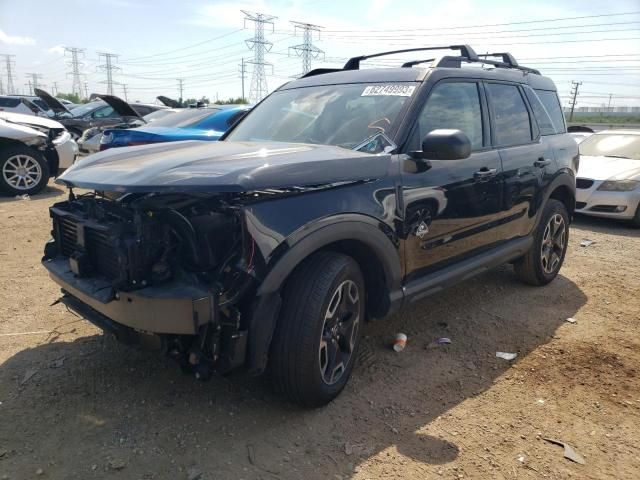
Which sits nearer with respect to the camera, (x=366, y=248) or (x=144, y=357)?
(x=366, y=248)

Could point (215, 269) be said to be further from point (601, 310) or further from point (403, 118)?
point (601, 310)

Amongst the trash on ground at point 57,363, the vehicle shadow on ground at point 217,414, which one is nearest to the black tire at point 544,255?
the vehicle shadow on ground at point 217,414

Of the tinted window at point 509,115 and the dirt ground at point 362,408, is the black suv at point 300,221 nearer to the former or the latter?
the tinted window at point 509,115

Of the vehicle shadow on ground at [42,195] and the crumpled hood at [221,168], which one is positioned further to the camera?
the vehicle shadow on ground at [42,195]

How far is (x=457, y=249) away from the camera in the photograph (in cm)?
362

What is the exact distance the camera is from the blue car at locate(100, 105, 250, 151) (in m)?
6.83

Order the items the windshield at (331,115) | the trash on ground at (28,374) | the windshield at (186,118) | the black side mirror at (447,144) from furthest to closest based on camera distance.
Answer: the windshield at (186,118) → the windshield at (331,115) → the trash on ground at (28,374) → the black side mirror at (447,144)

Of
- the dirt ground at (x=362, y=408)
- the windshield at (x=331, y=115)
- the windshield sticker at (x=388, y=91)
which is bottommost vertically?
the dirt ground at (x=362, y=408)

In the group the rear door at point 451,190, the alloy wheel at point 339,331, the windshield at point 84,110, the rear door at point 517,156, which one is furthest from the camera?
the windshield at point 84,110

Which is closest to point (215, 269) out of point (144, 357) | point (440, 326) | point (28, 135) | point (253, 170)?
point (253, 170)

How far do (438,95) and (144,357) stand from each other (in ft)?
8.54

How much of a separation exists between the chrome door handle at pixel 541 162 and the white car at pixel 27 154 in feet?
25.6

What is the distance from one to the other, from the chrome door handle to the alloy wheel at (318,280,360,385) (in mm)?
2368

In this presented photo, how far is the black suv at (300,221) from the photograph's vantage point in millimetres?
2385
